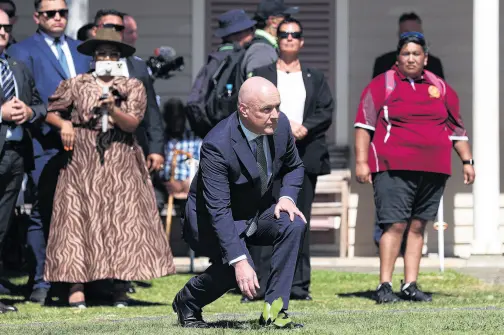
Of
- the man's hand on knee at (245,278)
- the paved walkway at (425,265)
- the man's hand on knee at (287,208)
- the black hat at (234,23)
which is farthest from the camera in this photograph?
the paved walkway at (425,265)

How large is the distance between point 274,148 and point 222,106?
3.43m

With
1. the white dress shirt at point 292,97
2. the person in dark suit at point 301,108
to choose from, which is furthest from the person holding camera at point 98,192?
the white dress shirt at point 292,97

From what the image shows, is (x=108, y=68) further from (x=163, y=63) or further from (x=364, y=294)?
(x=163, y=63)

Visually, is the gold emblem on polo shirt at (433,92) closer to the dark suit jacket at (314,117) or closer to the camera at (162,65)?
the dark suit jacket at (314,117)

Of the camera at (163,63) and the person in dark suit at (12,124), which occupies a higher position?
the camera at (163,63)

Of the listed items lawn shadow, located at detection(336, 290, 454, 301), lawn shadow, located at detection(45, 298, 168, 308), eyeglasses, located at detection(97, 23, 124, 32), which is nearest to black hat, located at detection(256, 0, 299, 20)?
eyeglasses, located at detection(97, 23, 124, 32)

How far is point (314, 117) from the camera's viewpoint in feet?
38.0

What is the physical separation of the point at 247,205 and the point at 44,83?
3633 mm

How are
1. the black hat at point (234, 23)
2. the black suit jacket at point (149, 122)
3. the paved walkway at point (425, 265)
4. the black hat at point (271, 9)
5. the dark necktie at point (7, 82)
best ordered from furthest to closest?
the paved walkway at point (425, 265)
the black hat at point (271, 9)
the black hat at point (234, 23)
the black suit jacket at point (149, 122)
the dark necktie at point (7, 82)

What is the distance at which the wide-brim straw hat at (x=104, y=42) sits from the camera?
11.2 metres

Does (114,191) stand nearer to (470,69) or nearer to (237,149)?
(237,149)

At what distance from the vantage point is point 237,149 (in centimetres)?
840

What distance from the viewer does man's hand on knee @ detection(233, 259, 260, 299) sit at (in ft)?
26.6

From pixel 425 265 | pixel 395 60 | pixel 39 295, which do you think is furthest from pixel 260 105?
pixel 395 60
